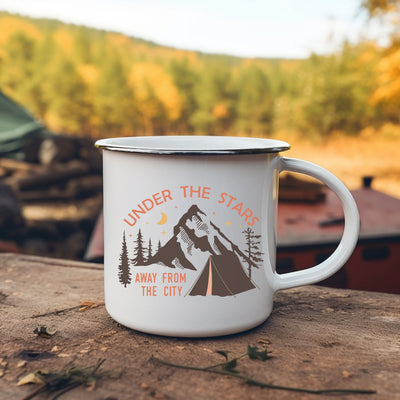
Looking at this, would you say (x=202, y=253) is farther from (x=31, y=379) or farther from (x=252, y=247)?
(x=31, y=379)

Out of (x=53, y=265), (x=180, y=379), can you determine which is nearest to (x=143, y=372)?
(x=180, y=379)

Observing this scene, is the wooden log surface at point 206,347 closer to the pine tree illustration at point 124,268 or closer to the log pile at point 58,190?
the pine tree illustration at point 124,268

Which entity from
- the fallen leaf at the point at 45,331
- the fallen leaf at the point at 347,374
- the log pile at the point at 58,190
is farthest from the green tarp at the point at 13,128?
the fallen leaf at the point at 347,374

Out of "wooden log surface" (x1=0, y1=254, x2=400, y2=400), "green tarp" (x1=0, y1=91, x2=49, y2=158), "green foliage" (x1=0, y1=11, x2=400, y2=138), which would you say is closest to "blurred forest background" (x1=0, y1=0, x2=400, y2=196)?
"green foliage" (x1=0, y1=11, x2=400, y2=138)

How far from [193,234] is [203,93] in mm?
25913

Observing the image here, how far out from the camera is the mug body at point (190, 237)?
82 cm

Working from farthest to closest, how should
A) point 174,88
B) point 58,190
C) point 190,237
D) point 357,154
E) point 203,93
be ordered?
point 203,93, point 174,88, point 357,154, point 58,190, point 190,237

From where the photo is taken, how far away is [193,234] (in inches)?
32.2

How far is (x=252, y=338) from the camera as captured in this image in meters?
0.89

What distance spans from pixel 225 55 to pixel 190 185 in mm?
28826

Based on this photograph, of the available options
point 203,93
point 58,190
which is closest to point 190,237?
point 58,190

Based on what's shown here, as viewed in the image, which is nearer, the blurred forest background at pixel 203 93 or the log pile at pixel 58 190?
the log pile at pixel 58 190

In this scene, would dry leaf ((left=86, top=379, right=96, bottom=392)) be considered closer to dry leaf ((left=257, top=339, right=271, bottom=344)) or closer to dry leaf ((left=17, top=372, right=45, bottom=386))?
dry leaf ((left=17, top=372, right=45, bottom=386))

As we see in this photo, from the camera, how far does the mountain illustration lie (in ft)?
2.68
